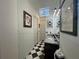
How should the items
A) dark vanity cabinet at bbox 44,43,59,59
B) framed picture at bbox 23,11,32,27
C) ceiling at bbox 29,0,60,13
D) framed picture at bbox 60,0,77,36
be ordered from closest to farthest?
framed picture at bbox 60,0,77,36 < dark vanity cabinet at bbox 44,43,59,59 < framed picture at bbox 23,11,32,27 < ceiling at bbox 29,0,60,13

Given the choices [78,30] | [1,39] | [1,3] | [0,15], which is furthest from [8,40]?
[78,30]

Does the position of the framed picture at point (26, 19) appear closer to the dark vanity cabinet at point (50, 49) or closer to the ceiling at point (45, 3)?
the ceiling at point (45, 3)

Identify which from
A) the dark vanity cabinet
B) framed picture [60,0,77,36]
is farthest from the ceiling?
framed picture [60,0,77,36]

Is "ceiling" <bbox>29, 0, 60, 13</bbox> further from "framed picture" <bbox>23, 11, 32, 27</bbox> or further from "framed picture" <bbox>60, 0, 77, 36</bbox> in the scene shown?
"framed picture" <bbox>60, 0, 77, 36</bbox>

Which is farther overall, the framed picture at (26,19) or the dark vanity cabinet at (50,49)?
the framed picture at (26,19)

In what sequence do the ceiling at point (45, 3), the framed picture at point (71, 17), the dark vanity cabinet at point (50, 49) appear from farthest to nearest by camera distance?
the ceiling at point (45, 3) → the dark vanity cabinet at point (50, 49) → the framed picture at point (71, 17)

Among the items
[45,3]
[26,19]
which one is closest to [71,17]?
[26,19]

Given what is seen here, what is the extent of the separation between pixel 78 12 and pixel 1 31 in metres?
1.33

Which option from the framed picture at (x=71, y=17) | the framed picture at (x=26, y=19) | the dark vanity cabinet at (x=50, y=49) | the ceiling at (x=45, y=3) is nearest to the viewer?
the framed picture at (x=71, y=17)

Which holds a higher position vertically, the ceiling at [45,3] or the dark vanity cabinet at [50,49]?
the ceiling at [45,3]

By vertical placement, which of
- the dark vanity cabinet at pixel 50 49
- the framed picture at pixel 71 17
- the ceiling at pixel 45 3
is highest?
the ceiling at pixel 45 3

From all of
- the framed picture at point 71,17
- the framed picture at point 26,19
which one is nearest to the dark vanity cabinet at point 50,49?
the framed picture at point 26,19

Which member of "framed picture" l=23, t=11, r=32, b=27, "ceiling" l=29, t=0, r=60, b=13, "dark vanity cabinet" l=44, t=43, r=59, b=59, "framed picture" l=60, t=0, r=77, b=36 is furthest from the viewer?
"ceiling" l=29, t=0, r=60, b=13

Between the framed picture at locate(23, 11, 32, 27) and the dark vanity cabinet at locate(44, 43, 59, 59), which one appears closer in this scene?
the dark vanity cabinet at locate(44, 43, 59, 59)
